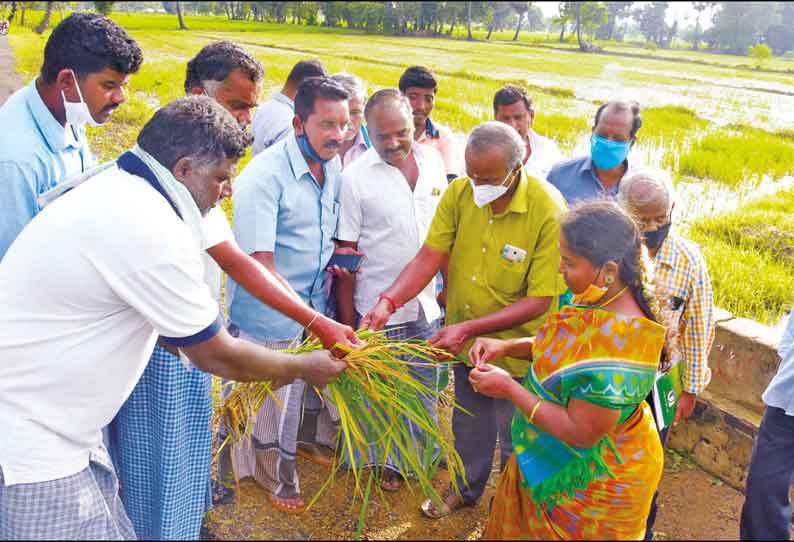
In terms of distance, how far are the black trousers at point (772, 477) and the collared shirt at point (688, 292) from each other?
13.8 inches

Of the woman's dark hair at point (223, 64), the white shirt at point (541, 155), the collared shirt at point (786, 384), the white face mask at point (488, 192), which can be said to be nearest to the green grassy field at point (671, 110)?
the white shirt at point (541, 155)

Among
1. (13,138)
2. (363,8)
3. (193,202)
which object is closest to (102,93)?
(13,138)

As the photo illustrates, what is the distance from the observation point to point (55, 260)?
5.85 ft

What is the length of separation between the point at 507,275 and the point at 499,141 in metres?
0.55

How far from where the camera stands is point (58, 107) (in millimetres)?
2627

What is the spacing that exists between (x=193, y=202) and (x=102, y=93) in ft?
3.09

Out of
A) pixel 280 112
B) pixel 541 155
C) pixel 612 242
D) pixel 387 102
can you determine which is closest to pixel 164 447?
pixel 612 242

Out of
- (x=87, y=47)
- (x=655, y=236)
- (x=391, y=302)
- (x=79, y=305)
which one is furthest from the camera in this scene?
(x=391, y=302)

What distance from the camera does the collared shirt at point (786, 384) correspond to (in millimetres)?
2598

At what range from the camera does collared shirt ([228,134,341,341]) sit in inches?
113

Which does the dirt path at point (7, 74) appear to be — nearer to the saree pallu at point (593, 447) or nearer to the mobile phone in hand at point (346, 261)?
the mobile phone in hand at point (346, 261)

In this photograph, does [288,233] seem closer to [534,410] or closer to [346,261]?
[346,261]

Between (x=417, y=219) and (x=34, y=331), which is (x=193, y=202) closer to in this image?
(x=34, y=331)

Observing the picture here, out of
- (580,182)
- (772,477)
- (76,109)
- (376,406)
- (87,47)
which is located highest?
(87,47)
